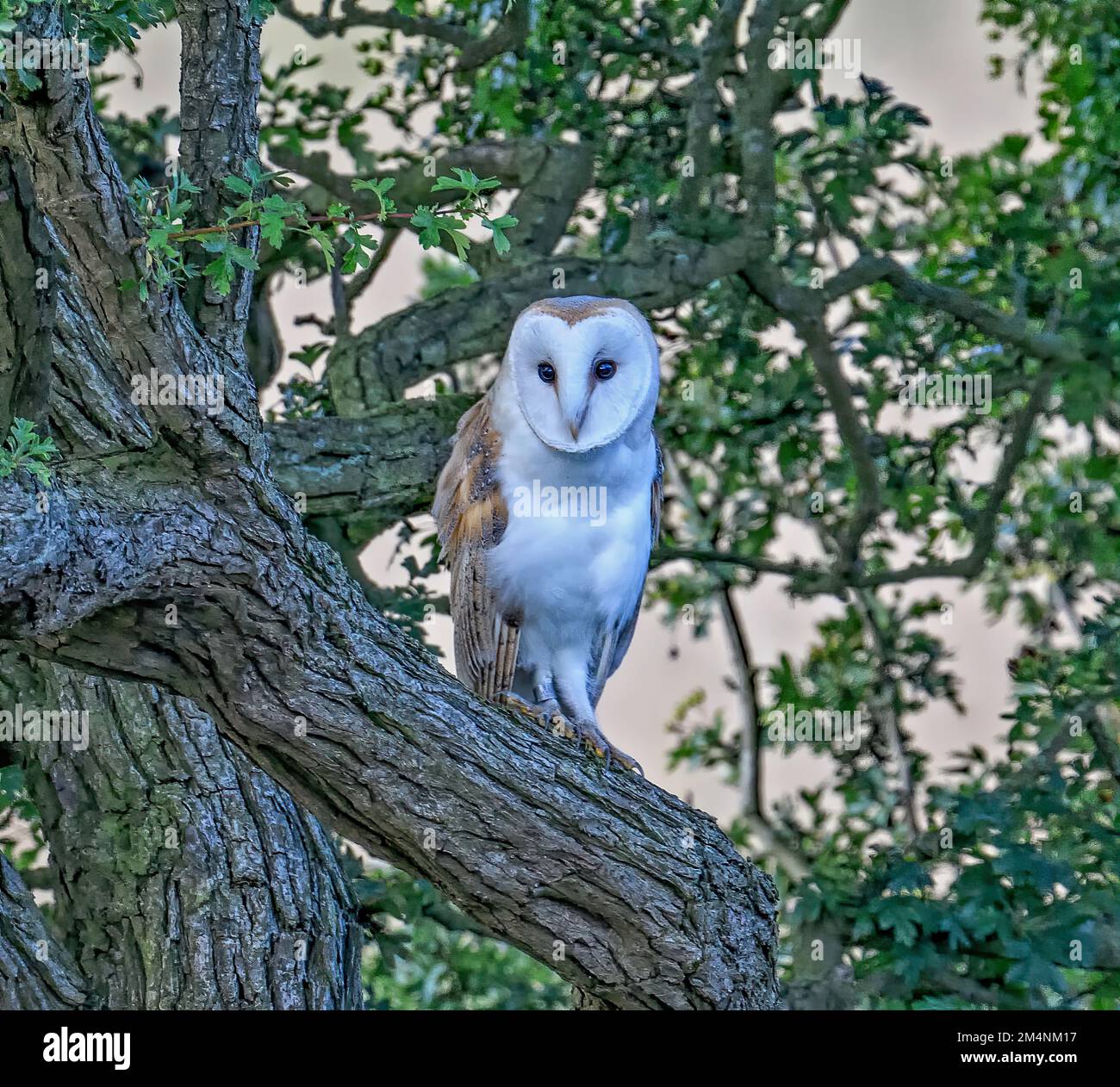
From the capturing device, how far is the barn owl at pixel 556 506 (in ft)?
9.87

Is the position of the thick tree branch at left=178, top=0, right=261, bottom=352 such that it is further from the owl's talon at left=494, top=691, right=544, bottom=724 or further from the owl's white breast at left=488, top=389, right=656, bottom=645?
the owl's talon at left=494, top=691, right=544, bottom=724

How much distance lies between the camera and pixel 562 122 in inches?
166

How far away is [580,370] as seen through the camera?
9.64 ft

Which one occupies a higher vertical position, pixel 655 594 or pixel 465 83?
pixel 465 83

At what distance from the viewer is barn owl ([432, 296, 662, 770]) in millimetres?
3010

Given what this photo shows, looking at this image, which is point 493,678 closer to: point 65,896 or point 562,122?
point 65,896

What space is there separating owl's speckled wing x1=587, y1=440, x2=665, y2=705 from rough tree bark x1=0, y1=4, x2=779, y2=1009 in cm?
70

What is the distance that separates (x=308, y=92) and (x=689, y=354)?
137 cm

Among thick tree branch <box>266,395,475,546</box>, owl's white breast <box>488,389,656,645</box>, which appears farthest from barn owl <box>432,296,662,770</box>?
thick tree branch <box>266,395,475,546</box>

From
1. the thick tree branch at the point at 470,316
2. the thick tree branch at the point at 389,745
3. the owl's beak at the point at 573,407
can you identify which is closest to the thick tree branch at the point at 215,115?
the thick tree branch at the point at 389,745

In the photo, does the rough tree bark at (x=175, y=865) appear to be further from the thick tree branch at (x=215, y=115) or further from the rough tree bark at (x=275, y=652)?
the thick tree branch at (x=215, y=115)

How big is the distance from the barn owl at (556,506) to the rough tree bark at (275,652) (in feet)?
1.36

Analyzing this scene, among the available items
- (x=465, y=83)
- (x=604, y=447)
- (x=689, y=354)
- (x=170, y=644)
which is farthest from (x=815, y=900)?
(x=465, y=83)


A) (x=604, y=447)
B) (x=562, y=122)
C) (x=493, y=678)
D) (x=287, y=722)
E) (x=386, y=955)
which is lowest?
(x=386, y=955)
